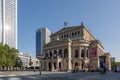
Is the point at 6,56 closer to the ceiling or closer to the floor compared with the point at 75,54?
closer to the floor

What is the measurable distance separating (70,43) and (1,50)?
3796cm

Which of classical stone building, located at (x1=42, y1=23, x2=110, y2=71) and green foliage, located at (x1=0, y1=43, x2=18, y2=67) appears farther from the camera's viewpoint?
classical stone building, located at (x1=42, y1=23, x2=110, y2=71)

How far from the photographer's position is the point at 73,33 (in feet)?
Answer: 411

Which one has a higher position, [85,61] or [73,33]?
[73,33]

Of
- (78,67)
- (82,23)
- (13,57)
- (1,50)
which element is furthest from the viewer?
(82,23)

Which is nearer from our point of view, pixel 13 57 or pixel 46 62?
pixel 13 57

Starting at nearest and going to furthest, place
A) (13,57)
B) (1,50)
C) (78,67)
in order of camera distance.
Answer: (1,50), (13,57), (78,67)

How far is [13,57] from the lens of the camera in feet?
340

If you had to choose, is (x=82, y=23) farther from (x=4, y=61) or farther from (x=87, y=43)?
(x=4, y=61)

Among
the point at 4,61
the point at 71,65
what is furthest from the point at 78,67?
the point at 4,61

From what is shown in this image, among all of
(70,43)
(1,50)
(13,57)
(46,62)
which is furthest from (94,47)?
(1,50)

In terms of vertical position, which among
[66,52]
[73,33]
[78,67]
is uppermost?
[73,33]

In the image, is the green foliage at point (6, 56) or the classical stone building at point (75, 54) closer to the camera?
the green foliage at point (6, 56)

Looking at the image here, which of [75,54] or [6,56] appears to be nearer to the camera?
[6,56]
